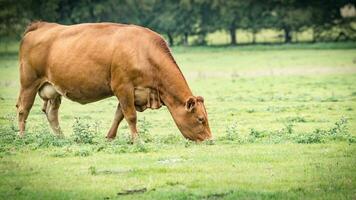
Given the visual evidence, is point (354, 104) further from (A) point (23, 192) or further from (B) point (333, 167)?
(A) point (23, 192)

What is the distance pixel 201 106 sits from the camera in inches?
590

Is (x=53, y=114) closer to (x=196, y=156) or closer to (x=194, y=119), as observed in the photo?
(x=194, y=119)

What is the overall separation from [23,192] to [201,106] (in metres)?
5.03

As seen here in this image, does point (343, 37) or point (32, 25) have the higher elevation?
point (32, 25)

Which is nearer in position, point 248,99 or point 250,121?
point 250,121

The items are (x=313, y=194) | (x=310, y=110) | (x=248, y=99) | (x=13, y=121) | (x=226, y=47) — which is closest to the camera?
(x=313, y=194)

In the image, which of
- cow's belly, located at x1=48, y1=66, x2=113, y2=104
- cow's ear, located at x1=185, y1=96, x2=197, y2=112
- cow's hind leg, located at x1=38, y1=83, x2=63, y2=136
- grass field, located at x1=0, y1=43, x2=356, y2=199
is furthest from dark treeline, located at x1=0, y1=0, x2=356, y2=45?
cow's ear, located at x1=185, y1=96, x2=197, y2=112

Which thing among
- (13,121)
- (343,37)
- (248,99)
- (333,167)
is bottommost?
(343,37)

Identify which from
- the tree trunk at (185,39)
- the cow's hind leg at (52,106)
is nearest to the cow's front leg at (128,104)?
the cow's hind leg at (52,106)

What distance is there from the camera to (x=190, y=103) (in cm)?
1494

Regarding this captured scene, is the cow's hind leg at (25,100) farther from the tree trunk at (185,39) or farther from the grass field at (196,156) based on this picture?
the tree trunk at (185,39)

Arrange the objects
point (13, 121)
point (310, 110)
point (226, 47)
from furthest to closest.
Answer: point (226, 47) < point (310, 110) < point (13, 121)

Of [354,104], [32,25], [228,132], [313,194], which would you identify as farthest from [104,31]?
[354,104]

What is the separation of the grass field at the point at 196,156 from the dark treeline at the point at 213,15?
45302 millimetres
